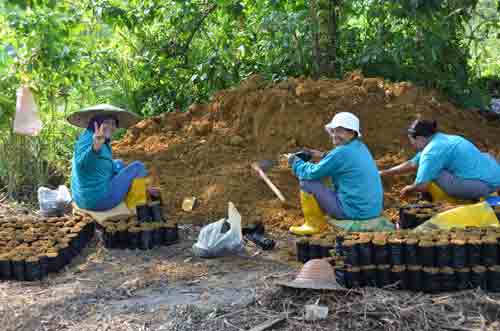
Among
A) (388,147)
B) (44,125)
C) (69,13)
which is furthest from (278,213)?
(69,13)

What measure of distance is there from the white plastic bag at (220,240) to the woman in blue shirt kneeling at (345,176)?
756 mm

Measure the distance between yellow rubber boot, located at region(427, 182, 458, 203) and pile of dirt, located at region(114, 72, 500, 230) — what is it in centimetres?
45

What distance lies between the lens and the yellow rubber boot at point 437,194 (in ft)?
22.7

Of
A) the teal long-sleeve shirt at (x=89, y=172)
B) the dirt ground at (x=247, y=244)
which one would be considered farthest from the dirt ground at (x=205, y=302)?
the teal long-sleeve shirt at (x=89, y=172)

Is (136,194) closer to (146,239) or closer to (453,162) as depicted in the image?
(146,239)

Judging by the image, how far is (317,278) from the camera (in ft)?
14.9

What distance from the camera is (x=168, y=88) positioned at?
1037 cm

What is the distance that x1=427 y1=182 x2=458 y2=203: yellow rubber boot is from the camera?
6.91 meters

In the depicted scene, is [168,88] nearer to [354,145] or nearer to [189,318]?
[354,145]

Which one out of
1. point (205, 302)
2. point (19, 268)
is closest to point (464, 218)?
point (205, 302)

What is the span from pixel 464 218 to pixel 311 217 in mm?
1325

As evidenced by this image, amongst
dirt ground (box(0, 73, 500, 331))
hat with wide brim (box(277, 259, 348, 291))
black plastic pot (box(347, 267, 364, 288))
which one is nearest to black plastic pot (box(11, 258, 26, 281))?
dirt ground (box(0, 73, 500, 331))

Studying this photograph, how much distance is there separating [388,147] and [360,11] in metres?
2.09

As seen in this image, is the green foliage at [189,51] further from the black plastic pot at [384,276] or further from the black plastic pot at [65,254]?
the black plastic pot at [384,276]
